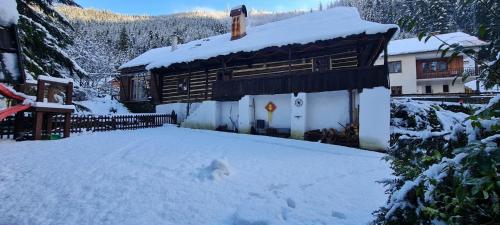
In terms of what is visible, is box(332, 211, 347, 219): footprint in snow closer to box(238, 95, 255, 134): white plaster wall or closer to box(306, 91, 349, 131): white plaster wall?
box(306, 91, 349, 131): white plaster wall

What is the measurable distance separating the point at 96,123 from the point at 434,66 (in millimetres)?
32753

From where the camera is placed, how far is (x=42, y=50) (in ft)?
47.6

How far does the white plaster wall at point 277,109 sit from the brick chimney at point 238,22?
22.6ft

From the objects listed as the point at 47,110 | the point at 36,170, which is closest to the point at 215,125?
the point at 47,110

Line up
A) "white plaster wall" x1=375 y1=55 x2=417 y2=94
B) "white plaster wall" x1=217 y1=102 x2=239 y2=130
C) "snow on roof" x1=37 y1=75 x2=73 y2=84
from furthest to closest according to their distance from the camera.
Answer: "white plaster wall" x1=375 y1=55 x2=417 y2=94 < "white plaster wall" x1=217 y1=102 x2=239 y2=130 < "snow on roof" x1=37 y1=75 x2=73 y2=84

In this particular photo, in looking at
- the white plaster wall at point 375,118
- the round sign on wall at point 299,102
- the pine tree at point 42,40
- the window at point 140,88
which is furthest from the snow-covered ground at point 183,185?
the window at point 140,88

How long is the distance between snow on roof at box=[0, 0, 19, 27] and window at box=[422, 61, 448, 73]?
37.3 m

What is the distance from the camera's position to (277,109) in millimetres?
17188

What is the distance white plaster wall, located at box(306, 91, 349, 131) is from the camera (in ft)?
50.1

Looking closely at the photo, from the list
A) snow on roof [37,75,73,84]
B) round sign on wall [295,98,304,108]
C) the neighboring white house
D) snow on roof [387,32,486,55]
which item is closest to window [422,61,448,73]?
the neighboring white house

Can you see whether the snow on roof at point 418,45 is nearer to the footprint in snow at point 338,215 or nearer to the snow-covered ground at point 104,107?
the snow-covered ground at point 104,107

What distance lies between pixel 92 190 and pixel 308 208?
179 inches

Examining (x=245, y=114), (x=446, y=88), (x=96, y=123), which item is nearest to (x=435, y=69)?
(x=446, y=88)

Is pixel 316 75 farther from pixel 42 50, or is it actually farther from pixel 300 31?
pixel 42 50
